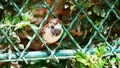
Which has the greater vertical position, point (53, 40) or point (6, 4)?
point (6, 4)

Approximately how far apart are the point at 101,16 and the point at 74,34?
0.76ft

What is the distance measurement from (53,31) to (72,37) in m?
0.13

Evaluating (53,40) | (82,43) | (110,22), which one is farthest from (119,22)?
(53,40)

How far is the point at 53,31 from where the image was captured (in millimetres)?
2262

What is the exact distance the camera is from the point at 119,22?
247cm

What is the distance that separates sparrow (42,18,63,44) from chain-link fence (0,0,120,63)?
30mm

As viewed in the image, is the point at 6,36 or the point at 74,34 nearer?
the point at 6,36

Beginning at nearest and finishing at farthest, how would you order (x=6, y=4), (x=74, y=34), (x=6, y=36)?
1. (x=6, y=36)
2. (x=6, y=4)
3. (x=74, y=34)

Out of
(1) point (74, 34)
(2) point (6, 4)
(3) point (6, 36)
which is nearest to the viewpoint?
(3) point (6, 36)

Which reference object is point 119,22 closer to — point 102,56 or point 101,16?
point 101,16

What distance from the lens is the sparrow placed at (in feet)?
7.39

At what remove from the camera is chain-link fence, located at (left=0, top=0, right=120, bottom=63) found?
2219mm

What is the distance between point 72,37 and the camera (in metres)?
2.29

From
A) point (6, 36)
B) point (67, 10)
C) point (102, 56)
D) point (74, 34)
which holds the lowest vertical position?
point (102, 56)
